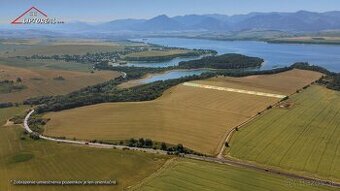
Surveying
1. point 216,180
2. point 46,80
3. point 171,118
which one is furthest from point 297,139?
point 46,80

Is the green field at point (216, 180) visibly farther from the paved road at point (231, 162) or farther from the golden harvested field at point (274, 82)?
the golden harvested field at point (274, 82)

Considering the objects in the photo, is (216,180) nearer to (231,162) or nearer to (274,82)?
(231,162)

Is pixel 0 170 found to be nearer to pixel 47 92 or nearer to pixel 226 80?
pixel 47 92

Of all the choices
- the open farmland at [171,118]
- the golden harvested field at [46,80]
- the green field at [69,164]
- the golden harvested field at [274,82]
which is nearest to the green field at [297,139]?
the open farmland at [171,118]

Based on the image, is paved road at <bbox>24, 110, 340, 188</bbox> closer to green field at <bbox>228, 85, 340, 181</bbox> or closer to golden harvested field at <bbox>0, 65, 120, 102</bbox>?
green field at <bbox>228, 85, 340, 181</bbox>

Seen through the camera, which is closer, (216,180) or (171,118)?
(216,180)

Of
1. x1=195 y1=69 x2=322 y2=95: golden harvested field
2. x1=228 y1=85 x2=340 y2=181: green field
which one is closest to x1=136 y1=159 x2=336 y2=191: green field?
x1=228 y1=85 x2=340 y2=181: green field
